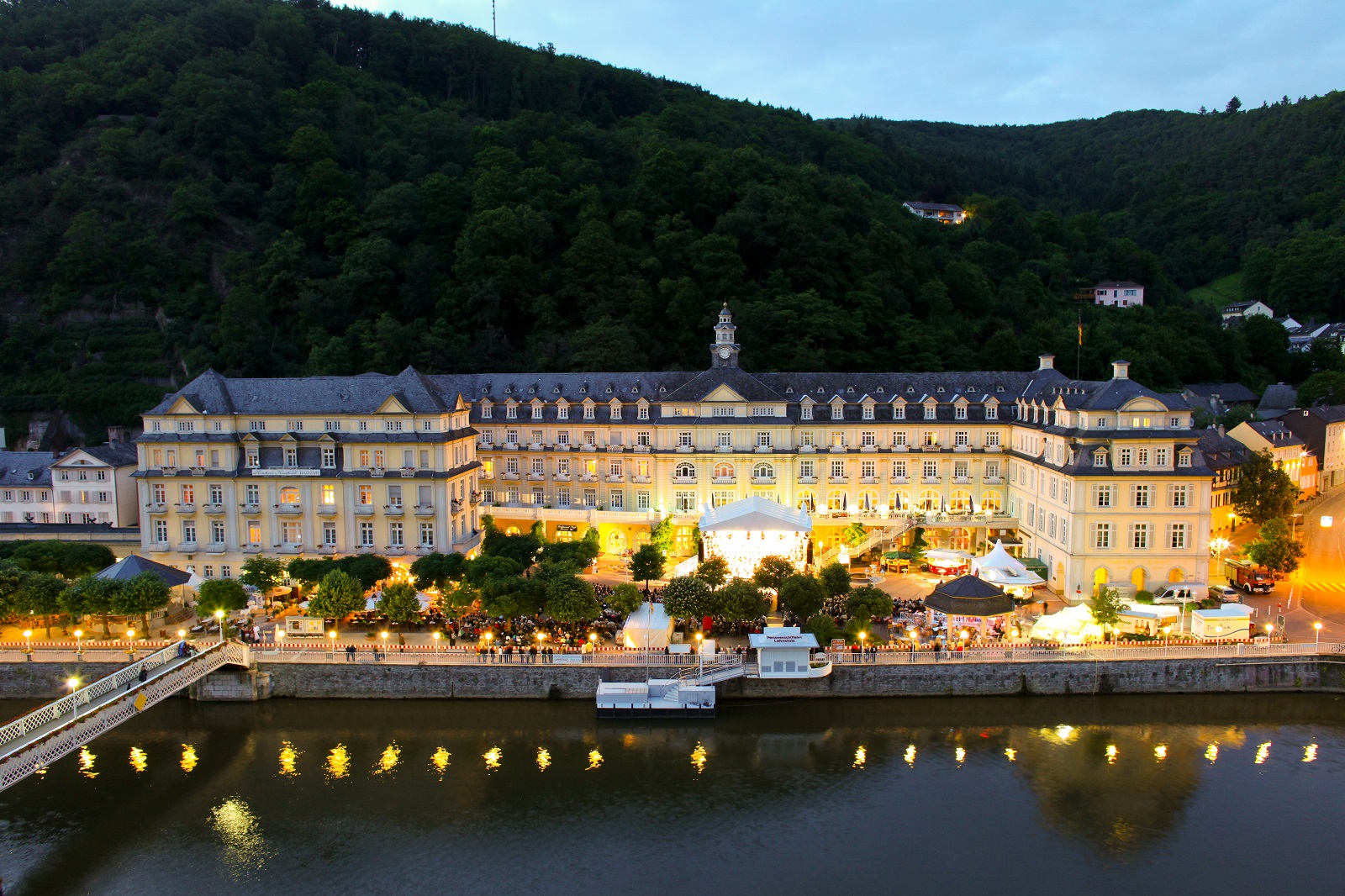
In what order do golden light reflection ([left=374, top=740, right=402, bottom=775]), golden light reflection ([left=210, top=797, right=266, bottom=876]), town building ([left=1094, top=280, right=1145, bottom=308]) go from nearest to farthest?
golden light reflection ([left=210, top=797, right=266, bottom=876])
golden light reflection ([left=374, top=740, right=402, bottom=775])
town building ([left=1094, top=280, right=1145, bottom=308])

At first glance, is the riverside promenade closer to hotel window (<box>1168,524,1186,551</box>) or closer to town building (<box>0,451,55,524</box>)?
hotel window (<box>1168,524,1186,551</box>)

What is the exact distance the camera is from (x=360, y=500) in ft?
158

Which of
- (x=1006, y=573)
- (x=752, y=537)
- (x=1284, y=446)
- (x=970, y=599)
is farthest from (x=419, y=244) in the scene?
(x=1284, y=446)

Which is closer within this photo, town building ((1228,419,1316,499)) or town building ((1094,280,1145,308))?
town building ((1228,419,1316,499))

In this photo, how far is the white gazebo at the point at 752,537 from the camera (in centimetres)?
4628

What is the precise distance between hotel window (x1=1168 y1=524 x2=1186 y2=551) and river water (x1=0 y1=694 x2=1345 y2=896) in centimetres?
886

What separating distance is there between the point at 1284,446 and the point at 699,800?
192 ft

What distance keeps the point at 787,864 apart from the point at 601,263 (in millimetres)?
53841

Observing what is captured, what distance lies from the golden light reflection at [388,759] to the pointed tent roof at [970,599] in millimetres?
21564

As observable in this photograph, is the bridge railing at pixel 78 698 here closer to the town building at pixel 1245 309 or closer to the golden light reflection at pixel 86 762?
the golden light reflection at pixel 86 762

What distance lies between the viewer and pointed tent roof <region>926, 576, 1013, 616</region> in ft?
129

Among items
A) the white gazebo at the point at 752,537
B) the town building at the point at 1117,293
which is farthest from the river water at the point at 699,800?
the town building at the point at 1117,293

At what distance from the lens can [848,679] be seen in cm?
3734

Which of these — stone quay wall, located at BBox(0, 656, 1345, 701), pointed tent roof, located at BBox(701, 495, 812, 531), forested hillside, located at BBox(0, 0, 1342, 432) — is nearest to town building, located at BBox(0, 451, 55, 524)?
forested hillside, located at BBox(0, 0, 1342, 432)
